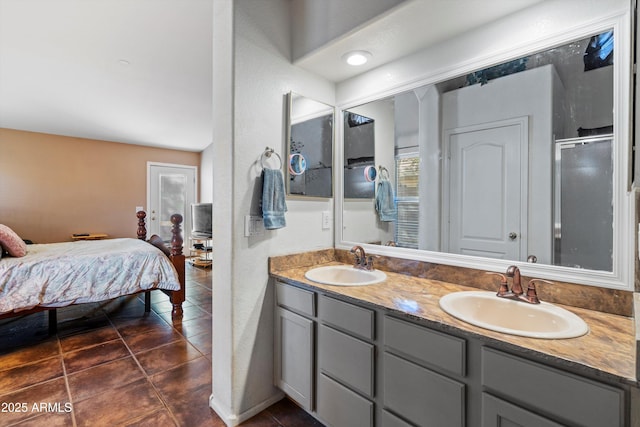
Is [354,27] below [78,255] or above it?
above

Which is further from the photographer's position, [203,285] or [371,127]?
[203,285]

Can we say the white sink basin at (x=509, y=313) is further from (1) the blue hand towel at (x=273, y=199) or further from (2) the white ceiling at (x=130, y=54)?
(2) the white ceiling at (x=130, y=54)

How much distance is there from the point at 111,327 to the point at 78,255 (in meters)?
0.80

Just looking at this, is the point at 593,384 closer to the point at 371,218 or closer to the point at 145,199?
the point at 371,218

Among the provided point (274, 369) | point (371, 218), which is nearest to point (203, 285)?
point (274, 369)

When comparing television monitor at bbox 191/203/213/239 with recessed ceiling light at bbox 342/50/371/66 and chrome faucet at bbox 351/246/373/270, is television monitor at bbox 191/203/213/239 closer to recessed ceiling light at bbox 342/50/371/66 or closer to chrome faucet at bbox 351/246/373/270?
chrome faucet at bbox 351/246/373/270

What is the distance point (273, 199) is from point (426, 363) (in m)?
1.12

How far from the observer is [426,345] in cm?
112

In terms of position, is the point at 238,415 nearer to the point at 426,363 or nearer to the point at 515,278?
the point at 426,363

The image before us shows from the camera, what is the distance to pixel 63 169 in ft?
16.9

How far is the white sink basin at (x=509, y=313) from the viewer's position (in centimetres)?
107

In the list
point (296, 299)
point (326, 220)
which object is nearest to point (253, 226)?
point (296, 299)

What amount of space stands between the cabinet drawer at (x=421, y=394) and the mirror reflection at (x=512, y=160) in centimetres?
69

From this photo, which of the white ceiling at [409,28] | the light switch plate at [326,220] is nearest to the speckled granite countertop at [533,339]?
the light switch plate at [326,220]
